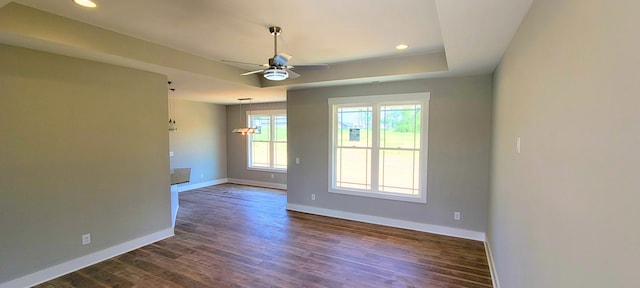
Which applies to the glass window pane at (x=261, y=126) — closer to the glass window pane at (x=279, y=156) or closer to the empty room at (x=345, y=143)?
the glass window pane at (x=279, y=156)

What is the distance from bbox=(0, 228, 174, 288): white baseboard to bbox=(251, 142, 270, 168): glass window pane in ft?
13.3

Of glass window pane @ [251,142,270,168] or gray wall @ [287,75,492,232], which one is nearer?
gray wall @ [287,75,492,232]

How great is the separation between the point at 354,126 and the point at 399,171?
1119 millimetres

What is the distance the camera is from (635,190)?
2.42 ft

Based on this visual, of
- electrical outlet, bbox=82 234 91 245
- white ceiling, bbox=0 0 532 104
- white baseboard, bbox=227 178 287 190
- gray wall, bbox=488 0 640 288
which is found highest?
white ceiling, bbox=0 0 532 104

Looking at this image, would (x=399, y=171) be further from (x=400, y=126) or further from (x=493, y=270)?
(x=493, y=270)

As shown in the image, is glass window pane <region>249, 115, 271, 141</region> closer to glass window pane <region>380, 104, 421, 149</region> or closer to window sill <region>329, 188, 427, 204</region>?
window sill <region>329, 188, 427, 204</region>

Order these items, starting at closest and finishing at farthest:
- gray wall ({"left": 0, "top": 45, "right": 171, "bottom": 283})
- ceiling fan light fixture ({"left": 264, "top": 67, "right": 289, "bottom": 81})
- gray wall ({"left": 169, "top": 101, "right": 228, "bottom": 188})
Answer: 1. gray wall ({"left": 0, "top": 45, "right": 171, "bottom": 283})
2. ceiling fan light fixture ({"left": 264, "top": 67, "right": 289, "bottom": 81})
3. gray wall ({"left": 169, "top": 101, "right": 228, "bottom": 188})

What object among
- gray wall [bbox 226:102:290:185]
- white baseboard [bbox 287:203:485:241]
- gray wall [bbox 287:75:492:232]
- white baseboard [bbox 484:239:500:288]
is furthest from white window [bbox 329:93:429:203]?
gray wall [bbox 226:102:290:185]

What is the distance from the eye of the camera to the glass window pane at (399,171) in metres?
4.62

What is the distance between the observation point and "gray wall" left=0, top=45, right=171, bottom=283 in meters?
2.78

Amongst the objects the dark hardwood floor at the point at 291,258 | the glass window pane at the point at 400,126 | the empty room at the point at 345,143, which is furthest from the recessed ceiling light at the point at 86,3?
the glass window pane at the point at 400,126

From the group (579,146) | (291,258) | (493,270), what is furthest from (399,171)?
(579,146)

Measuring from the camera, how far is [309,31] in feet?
9.82
